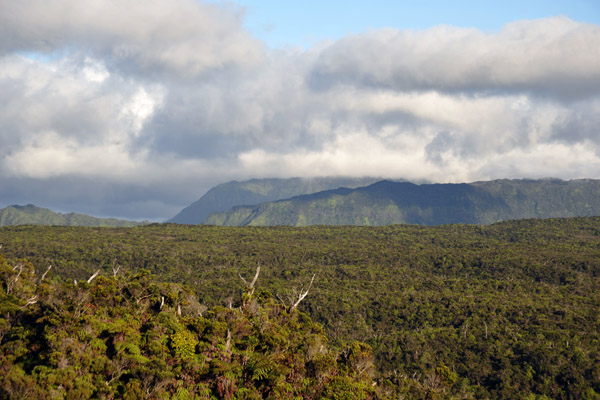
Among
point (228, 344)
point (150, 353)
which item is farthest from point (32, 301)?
point (228, 344)

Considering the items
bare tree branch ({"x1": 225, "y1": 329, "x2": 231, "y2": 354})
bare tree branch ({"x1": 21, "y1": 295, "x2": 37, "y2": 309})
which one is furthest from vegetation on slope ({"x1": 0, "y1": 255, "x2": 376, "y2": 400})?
bare tree branch ({"x1": 21, "y1": 295, "x2": 37, "y2": 309})

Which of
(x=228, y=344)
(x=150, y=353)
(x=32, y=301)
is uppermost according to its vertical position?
(x=32, y=301)

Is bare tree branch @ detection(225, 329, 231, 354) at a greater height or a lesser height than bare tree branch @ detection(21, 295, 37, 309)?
lesser

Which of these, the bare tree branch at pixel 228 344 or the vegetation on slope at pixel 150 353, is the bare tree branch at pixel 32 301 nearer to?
the vegetation on slope at pixel 150 353

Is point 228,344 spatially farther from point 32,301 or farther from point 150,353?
point 32,301

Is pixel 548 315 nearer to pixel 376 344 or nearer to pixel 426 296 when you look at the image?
pixel 426 296

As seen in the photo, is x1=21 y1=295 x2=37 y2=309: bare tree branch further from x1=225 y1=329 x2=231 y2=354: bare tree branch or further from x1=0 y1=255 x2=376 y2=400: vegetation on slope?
x1=225 y1=329 x2=231 y2=354: bare tree branch

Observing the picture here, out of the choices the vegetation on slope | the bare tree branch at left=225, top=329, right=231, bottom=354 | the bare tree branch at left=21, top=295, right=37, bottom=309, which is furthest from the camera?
the bare tree branch at left=21, top=295, right=37, bottom=309

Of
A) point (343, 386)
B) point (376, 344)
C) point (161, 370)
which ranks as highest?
point (161, 370)

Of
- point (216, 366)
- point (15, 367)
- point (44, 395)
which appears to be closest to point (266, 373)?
point (216, 366)

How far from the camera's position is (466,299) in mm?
185125

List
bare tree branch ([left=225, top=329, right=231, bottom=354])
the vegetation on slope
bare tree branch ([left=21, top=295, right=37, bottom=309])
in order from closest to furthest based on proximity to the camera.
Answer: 1. the vegetation on slope
2. bare tree branch ([left=225, top=329, right=231, bottom=354])
3. bare tree branch ([left=21, top=295, right=37, bottom=309])

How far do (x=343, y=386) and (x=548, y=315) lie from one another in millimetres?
127632

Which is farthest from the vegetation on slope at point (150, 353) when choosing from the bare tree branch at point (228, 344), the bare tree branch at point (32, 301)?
the bare tree branch at point (32, 301)
